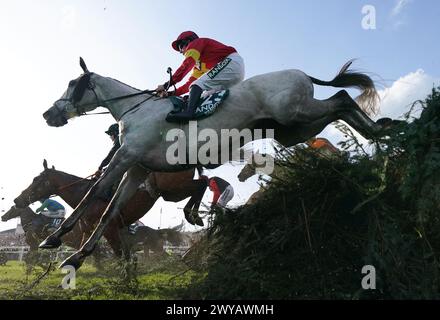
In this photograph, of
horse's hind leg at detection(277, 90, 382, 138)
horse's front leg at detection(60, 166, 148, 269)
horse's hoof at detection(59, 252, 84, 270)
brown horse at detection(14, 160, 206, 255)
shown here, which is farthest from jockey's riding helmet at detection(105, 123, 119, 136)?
horse's hind leg at detection(277, 90, 382, 138)

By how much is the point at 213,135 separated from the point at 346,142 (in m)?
1.82

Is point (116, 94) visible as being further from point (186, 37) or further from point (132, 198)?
point (132, 198)

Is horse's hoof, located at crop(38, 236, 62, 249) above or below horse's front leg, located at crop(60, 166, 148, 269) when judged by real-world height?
below

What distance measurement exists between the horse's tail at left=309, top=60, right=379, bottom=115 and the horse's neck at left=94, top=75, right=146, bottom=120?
2519 mm

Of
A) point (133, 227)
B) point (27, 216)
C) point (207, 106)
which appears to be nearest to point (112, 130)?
point (207, 106)

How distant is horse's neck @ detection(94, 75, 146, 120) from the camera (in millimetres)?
6535

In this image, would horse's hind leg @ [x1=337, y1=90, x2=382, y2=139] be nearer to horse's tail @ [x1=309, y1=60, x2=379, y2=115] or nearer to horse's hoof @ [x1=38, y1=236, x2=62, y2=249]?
horse's tail @ [x1=309, y1=60, x2=379, y2=115]

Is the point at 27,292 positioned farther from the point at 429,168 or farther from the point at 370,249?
the point at 429,168

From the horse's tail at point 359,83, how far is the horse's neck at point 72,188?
5198 mm

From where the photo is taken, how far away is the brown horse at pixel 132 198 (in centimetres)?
843

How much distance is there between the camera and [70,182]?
31.3ft

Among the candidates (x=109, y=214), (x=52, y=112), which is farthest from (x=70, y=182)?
(x=109, y=214)

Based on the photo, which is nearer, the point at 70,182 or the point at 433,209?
the point at 433,209
